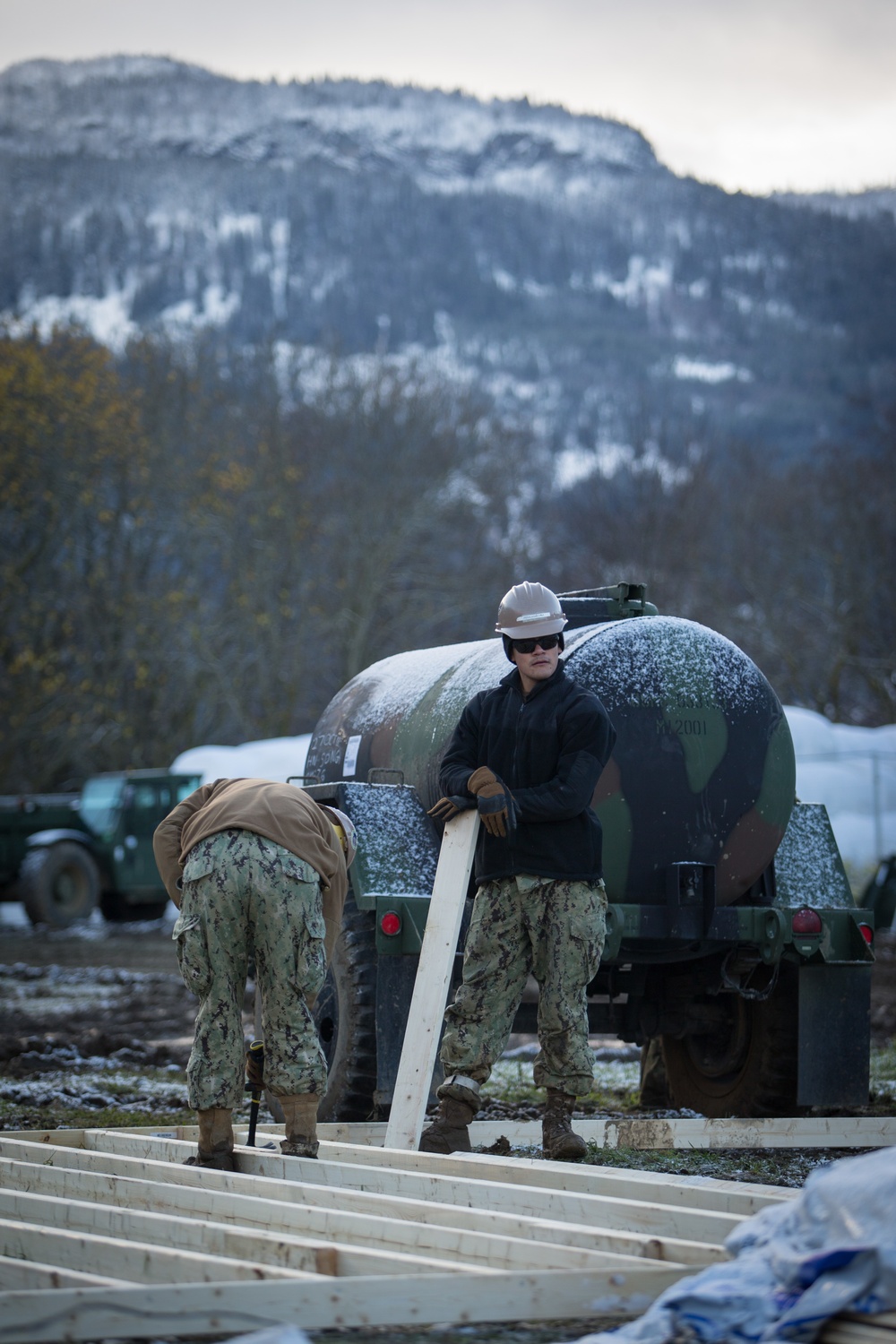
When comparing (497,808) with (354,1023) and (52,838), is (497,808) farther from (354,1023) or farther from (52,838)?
(52,838)

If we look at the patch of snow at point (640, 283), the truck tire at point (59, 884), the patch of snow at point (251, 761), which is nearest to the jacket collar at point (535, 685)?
the patch of snow at point (251, 761)

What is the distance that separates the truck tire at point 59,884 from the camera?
2303cm

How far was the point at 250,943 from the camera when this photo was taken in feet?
18.7

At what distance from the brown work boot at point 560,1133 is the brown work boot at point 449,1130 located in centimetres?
29

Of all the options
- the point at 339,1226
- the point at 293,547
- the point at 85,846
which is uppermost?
the point at 293,547

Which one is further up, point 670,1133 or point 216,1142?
point 216,1142

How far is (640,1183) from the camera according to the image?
503 cm

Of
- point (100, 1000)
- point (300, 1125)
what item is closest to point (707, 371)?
point (100, 1000)

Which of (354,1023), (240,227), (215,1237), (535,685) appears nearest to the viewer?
(215,1237)

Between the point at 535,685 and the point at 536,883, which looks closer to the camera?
the point at 536,883

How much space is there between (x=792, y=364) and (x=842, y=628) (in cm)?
3438

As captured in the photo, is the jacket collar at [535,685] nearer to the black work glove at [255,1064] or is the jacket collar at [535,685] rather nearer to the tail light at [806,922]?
the black work glove at [255,1064]

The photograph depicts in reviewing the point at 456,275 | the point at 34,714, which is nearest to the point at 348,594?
the point at 34,714

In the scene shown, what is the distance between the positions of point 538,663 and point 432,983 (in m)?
1.34
